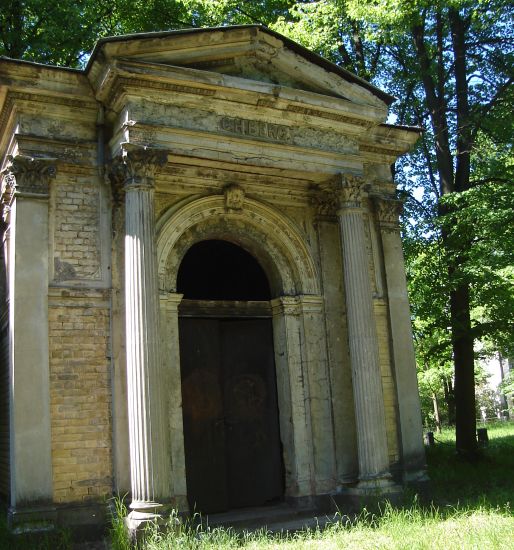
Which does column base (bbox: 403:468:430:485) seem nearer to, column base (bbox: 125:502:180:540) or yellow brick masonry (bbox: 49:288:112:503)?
column base (bbox: 125:502:180:540)

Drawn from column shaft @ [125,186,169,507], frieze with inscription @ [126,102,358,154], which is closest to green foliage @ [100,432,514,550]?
column shaft @ [125,186,169,507]

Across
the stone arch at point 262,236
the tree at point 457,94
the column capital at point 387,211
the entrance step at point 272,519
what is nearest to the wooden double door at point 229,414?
the entrance step at point 272,519

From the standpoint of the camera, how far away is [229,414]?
9727mm

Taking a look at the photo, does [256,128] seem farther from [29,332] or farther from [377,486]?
[377,486]

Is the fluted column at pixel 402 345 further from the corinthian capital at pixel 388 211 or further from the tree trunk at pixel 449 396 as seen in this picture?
the tree trunk at pixel 449 396

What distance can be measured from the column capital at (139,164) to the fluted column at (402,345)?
14.3ft

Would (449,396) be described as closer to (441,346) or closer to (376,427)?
(441,346)

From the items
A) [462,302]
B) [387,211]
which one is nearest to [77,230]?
[387,211]

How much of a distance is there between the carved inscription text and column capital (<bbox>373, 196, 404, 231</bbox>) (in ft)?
7.78

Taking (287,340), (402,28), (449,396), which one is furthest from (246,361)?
(449,396)

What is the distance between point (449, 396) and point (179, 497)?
19.7 m

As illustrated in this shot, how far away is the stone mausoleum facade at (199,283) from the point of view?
25.9 feet

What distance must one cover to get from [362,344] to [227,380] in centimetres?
221

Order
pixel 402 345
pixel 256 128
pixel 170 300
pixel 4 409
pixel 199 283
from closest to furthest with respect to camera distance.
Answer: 1. pixel 170 300
2. pixel 256 128
3. pixel 4 409
4. pixel 199 283
5. pixel 402 345
